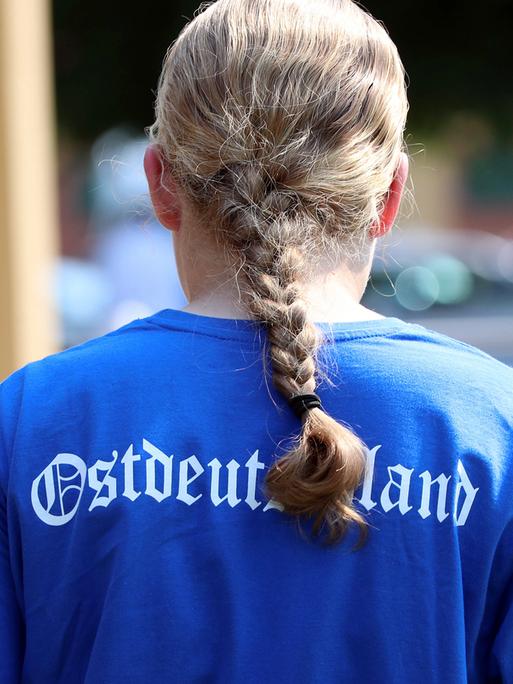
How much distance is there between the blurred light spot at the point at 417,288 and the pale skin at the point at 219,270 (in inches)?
336

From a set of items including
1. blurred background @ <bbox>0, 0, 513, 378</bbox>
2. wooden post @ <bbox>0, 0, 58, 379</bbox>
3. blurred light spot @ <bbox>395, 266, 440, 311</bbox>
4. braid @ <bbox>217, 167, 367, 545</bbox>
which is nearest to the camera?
braid @ <bbox>217, 167, 367, 545</bbox>

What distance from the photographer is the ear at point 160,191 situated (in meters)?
1.44

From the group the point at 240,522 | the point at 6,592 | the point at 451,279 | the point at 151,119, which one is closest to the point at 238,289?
the point at 240,522

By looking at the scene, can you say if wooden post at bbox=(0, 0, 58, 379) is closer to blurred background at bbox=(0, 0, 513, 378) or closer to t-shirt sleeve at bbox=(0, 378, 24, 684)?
blurred background at bbox=(0, 0, 513, 378)

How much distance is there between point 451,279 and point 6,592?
962 centimetres

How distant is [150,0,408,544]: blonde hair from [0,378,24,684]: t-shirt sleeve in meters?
0.35

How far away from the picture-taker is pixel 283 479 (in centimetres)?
125

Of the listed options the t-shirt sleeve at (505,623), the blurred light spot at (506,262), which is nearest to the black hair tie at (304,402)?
the t-shirt sleeve at (505,623)

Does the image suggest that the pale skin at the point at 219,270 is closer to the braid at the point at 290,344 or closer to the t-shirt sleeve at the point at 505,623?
the braid at the point at 290,344

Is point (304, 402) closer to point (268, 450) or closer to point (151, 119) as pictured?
point (268, 450)

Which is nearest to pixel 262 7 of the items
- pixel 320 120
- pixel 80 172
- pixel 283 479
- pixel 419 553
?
pixel 320 120

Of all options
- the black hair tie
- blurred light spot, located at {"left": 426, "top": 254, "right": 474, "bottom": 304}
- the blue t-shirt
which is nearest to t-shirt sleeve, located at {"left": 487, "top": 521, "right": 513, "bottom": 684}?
the blue t-shirt

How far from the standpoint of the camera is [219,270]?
1.38m

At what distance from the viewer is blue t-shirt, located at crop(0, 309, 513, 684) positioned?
1.26m
